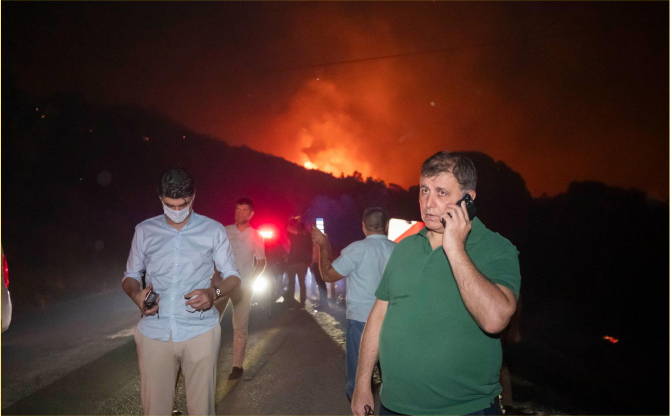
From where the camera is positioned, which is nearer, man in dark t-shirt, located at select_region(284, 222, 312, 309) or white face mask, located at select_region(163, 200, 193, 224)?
white face mask, located at select_region(163, 200, 193, 224)

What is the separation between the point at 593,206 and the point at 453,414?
61.6ft

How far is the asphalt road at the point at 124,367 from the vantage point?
210 inches

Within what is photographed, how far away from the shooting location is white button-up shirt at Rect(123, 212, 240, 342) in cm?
342

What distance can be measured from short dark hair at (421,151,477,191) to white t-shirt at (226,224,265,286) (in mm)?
4347

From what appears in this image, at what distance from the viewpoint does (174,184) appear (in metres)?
3.51

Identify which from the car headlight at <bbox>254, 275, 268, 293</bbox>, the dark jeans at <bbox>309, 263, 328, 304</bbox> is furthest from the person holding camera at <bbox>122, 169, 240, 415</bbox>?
the dark jeans at <bbox>309, 263, 328, 304</bbox>

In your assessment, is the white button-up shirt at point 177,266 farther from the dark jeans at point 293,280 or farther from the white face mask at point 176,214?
the dark jeans at point 293,280

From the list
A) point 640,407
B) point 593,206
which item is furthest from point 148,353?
point 593,206

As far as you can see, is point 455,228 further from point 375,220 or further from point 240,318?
point 240,318

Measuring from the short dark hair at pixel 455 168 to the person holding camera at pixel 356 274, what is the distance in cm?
223

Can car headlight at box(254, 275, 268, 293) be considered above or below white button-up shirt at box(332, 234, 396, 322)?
below

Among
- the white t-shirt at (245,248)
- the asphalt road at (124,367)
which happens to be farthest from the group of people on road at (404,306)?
the white t-shirt at (245,248)

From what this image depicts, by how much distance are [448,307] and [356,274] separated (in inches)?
96.5

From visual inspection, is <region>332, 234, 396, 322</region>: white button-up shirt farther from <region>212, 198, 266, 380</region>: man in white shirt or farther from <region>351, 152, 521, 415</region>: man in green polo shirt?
<region>212, 198, 266, 380</region>: man in white shirt
